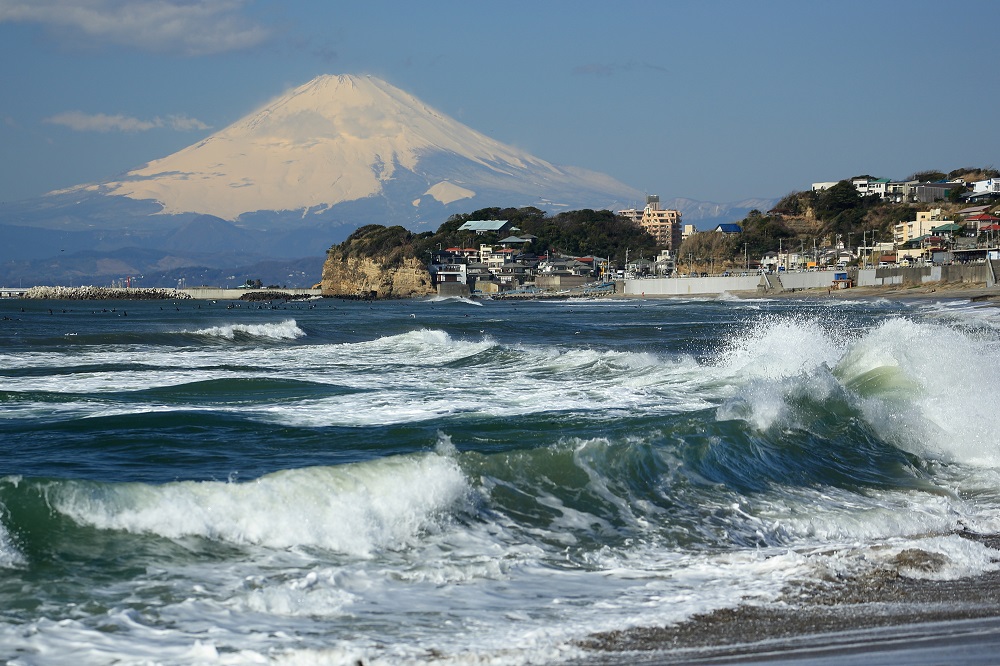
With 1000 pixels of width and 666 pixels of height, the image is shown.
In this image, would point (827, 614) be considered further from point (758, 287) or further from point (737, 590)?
point (758, 287)

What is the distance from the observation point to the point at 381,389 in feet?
62.6

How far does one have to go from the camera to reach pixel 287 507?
A: 834cm

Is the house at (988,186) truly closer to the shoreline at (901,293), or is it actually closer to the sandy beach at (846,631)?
the shoreline at (901,293)

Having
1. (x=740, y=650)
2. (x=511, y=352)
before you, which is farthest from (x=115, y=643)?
(x=511, y=352)

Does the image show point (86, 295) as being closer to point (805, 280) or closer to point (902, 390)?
point (805, 280)

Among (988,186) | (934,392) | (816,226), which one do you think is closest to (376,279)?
(816,226)

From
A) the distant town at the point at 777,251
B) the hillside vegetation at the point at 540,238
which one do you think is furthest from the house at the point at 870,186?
the hillside vegetation at the point at 540,238

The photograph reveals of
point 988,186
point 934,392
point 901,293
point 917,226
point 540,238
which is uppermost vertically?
point 988,186

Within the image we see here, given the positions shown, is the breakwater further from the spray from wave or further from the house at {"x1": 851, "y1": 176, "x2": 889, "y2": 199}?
the spray from wave

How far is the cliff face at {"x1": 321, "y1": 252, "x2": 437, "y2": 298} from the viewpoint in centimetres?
14562

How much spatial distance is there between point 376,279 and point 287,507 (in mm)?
142646

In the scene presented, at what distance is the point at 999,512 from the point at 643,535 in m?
3.55

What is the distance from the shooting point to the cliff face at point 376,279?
146 metres

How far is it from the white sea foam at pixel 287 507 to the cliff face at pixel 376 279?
13498cm
